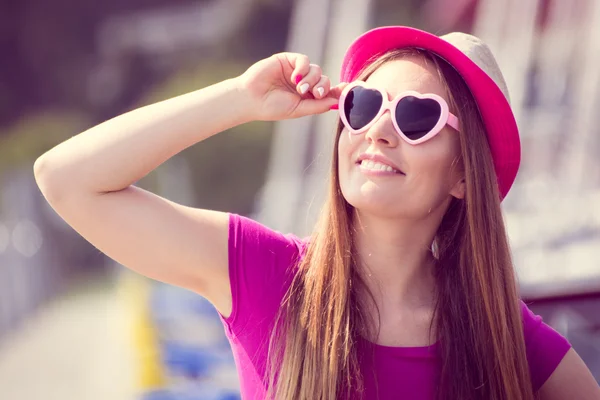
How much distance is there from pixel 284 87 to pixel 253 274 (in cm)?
44

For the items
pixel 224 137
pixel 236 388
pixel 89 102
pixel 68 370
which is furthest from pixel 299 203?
pixel 68 370

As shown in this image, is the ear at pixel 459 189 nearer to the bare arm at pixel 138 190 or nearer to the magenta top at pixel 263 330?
the magenta top at pixel 263 330

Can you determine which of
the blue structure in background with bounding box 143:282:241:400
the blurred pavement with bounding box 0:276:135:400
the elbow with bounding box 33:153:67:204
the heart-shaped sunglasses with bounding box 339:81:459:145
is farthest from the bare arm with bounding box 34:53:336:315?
the blurred pavement with bounding box 0:276:135:400

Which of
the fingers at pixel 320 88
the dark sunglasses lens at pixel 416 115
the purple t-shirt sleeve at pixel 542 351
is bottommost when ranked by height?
the purple t-shirt sleeve at pixel 542 351

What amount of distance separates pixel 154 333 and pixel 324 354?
194 centimetres

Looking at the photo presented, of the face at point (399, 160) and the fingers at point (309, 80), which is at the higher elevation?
the fingers at point (309, 80)

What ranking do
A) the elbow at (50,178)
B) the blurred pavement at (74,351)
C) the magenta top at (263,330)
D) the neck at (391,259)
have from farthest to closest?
the blurred pavement at (74,351)
the neck at (391,259)
the magenta top at (263,330)
the elbow at (50,178)

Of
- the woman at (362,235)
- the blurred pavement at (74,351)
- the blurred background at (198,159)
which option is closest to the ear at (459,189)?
the woman at (362,235)

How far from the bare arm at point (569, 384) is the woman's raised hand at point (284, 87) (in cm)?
86

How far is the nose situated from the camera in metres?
1.52

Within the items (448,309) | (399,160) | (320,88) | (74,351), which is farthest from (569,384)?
(74,351)

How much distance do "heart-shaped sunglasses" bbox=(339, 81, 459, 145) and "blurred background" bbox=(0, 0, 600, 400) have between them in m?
1.35

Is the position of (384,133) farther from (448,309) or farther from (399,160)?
(448,309)

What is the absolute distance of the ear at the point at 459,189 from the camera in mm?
1702
